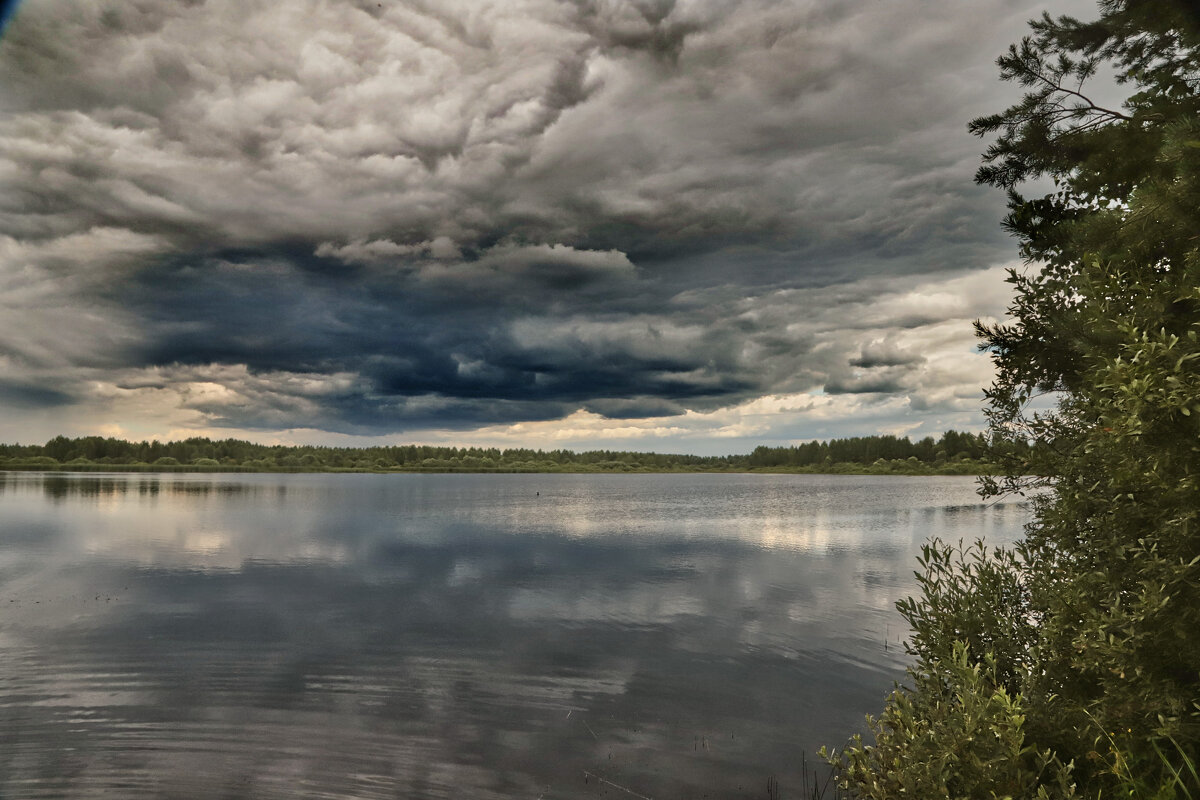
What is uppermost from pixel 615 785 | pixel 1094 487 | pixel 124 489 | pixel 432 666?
pixel 1094 487

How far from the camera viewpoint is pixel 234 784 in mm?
15047

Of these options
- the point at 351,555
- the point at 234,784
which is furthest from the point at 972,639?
the point at 351,555

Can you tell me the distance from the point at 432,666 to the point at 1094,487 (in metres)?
23.2

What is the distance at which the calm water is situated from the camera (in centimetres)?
1603

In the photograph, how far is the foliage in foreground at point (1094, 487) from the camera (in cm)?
788

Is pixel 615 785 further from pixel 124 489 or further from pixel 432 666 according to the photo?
pixel 124 489

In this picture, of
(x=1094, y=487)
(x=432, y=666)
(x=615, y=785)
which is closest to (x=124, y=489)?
(x=432, y=666)

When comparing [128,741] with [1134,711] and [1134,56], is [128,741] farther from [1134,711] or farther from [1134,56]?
[1134,56]

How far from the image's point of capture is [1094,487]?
33.1 feet

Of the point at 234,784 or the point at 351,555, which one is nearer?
the point at 234,784

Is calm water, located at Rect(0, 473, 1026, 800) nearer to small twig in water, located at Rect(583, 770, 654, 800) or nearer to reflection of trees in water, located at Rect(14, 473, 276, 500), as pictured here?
small twig in water, located at Rect(583, 770, 654, 800)

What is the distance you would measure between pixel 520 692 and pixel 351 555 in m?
36.7

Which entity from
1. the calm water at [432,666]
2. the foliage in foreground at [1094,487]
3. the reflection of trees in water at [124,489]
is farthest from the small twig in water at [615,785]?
the reflection of trees in water at [124,489]

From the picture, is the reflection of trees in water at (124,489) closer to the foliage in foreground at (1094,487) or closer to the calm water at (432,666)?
the calm water at (432,666)
